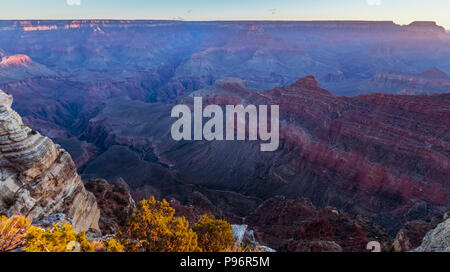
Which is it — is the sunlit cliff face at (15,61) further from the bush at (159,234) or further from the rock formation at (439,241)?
the rock formation at (439,241)

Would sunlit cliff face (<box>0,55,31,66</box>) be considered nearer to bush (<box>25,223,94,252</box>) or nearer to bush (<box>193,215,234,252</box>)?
bush (<box>193,215,234,252</box>)

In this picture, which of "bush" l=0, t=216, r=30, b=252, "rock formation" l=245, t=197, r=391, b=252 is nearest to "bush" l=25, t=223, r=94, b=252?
"bush" l=0, t=216, r=30, b=252

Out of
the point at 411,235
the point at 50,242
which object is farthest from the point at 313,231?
the point at 50,242

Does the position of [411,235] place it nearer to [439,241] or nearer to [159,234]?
[439,241]

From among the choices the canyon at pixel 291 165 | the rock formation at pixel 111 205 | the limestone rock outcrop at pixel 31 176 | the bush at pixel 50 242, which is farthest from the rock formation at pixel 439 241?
the rock formation at pixel 111 205
